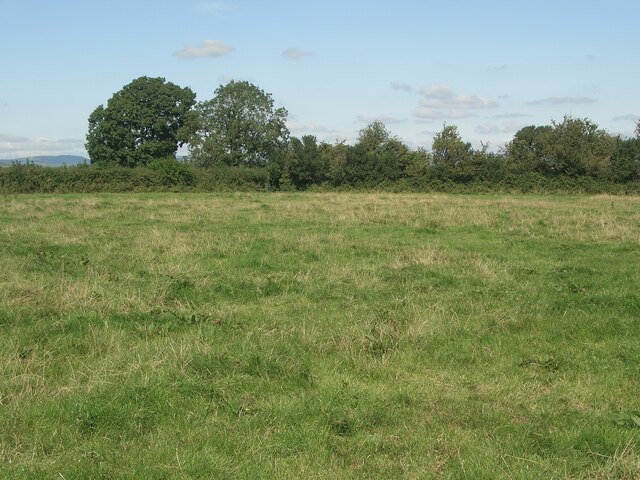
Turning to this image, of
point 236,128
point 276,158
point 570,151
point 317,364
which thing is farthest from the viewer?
point 236,128

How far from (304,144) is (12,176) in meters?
24.5

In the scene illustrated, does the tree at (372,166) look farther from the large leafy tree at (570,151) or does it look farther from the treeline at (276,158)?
the large leafy tree at (570,151)

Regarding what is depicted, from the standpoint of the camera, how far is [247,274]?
36.8ft

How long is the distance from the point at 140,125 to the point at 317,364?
65.3 metres

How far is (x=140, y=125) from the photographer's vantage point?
219ft

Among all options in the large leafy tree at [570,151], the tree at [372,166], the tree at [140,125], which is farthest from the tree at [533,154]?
the tree at [140,125]

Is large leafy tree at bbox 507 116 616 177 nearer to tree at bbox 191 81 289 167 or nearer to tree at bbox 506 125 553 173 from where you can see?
tree at bbox 506 125 553 173

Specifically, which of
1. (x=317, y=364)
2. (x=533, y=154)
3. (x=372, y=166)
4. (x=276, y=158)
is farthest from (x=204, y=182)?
(x=317, y=364)

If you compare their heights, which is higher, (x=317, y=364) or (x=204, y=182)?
(x=204, y=182)

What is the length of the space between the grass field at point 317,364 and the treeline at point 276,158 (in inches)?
1453

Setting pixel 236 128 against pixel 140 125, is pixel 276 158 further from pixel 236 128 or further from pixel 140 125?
pixel 140 125

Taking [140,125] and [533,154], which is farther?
[140,125]

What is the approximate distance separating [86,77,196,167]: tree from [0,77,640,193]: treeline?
0.39ft

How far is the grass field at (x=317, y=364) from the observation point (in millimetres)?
4430
